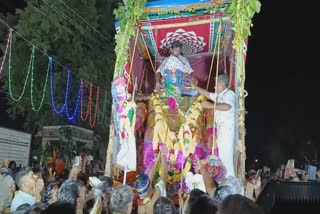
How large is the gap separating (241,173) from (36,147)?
401 inches


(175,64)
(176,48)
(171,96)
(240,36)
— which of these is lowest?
(171,96)

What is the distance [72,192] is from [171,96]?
13.2 ft

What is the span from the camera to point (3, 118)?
15.6 meters

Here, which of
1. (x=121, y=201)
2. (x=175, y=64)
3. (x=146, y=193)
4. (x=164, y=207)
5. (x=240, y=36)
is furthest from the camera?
(x=175, y=64)

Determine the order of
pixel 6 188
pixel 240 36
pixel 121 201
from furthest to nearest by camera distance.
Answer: pixel 240 36 → pixel 6 188 → pixel 121 201

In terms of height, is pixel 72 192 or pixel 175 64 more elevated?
pixel 175 64

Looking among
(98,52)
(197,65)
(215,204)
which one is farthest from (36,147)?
(215,204)

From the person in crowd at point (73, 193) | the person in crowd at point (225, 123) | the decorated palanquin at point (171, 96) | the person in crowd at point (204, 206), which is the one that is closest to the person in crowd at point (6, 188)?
the decorated palanquin at point (171, 96)

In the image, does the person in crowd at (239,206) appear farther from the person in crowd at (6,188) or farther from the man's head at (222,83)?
the man's head at (222,83)

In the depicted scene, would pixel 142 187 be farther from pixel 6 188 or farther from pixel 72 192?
pixel 6 188

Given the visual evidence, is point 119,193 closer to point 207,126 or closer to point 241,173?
point 241,173

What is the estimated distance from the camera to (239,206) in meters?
1.81

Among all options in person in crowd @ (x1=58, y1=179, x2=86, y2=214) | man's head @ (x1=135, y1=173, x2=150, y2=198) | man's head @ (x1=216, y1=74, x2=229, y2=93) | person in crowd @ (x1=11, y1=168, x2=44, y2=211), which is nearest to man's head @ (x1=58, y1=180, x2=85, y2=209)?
person in crowd @ (x1=58, y1=179, x2=86, y2=214)

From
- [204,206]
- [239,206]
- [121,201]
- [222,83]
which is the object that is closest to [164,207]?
[121,201]
